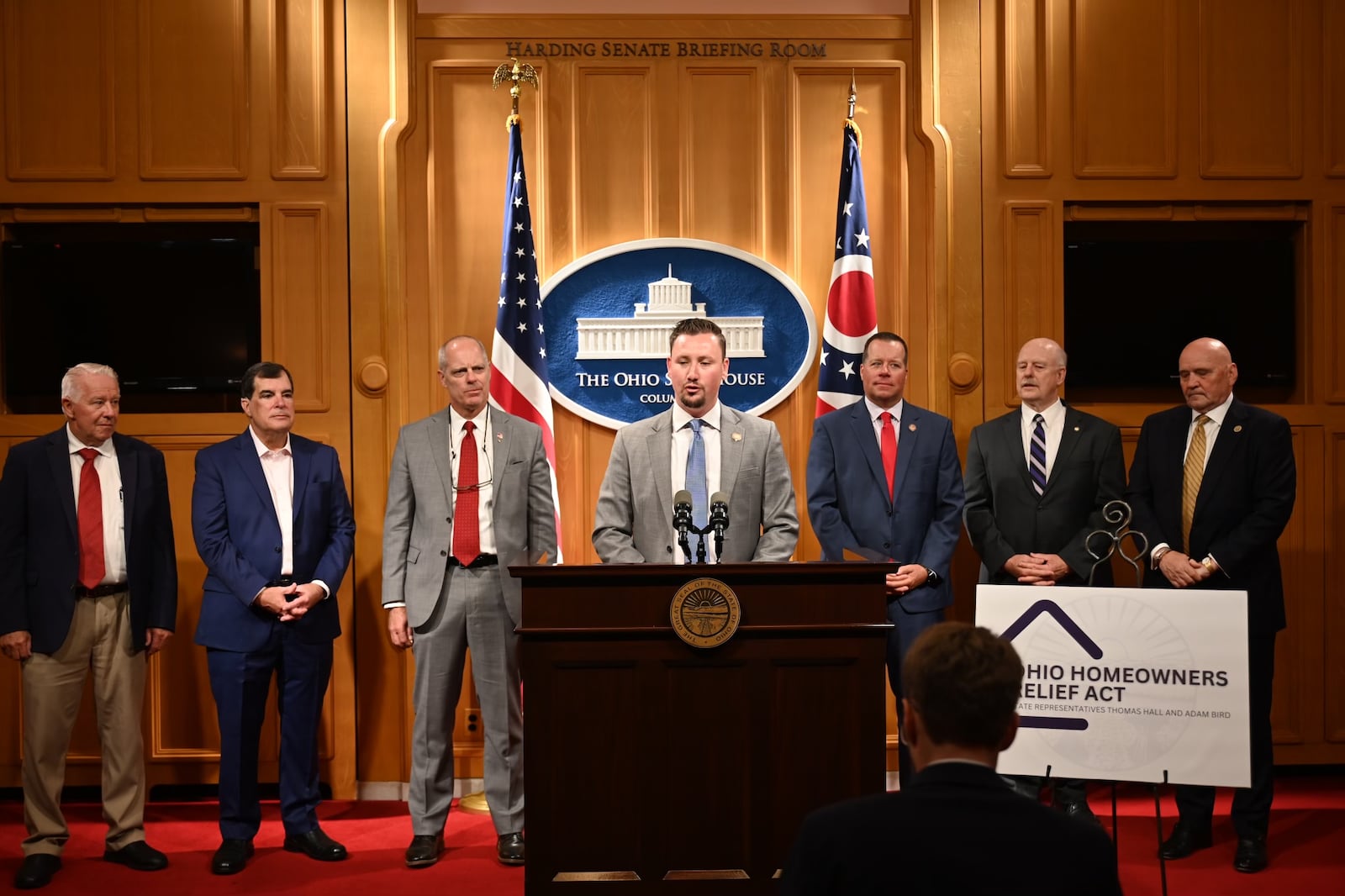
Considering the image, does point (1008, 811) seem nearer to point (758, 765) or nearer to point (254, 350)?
point (758, 765)

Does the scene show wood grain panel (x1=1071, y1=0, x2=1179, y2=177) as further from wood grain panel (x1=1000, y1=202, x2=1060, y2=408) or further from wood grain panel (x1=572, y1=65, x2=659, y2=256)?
wood grain panel (x1=572, y1=65, x2=659, y2=256)

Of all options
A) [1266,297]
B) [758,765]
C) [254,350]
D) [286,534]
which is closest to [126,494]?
[286,534]

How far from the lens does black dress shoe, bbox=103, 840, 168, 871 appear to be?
4.53 m

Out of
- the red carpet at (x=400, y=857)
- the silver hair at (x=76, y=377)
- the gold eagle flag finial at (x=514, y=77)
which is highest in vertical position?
the gold eagle flag finial at (x=514, y=77)

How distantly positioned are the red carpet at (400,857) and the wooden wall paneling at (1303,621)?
0.38 m

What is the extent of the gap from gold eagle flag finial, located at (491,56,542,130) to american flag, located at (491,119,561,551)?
0.29 ft

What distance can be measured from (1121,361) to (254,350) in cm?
427

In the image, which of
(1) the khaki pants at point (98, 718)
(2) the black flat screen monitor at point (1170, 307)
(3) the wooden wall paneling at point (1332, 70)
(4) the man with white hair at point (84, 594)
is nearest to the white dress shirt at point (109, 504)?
(4) the man with white hair at point (84, 594)

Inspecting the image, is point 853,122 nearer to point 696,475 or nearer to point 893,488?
point 893,488

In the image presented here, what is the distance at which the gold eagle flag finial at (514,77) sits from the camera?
556 centimetres

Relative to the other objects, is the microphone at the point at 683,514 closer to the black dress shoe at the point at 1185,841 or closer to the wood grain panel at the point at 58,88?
the black dress shoe at the point at 1185,841

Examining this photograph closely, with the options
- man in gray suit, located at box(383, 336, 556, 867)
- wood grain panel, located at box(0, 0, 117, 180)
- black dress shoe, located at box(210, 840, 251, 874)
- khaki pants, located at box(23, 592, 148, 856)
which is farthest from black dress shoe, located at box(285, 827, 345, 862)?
wood grain panel, located at box(0, 0, 117, 180)

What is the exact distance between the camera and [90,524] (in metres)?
4.61

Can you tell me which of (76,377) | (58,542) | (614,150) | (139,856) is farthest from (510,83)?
(139,856)
